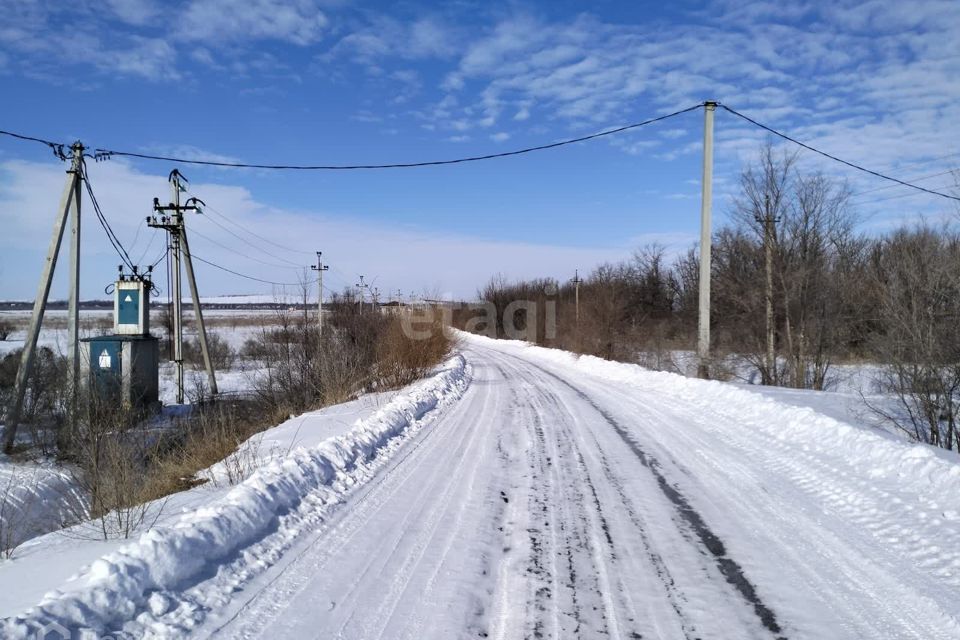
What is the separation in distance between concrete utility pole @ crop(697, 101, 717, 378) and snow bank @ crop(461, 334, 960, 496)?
1307 millimetres

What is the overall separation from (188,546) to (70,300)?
593 inches

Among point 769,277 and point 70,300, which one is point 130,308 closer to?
point 70,300

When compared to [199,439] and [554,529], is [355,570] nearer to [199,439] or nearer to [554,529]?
[554,529]

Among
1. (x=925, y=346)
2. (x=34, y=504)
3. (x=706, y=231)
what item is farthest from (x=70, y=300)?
(x=925, y=346)

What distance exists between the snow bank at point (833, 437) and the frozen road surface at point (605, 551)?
4 cm

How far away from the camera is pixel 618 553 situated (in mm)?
4828

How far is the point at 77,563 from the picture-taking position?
434cm

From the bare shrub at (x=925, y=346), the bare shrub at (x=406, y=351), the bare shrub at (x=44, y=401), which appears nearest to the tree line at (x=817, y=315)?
the bare shrub at (x=925, y=346)

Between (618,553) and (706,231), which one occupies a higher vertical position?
(706,231)

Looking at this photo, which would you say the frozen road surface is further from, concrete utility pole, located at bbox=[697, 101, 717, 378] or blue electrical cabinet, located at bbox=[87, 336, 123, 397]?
blue electrical cabinet, located at bbox=[87, 336, 123, 397]

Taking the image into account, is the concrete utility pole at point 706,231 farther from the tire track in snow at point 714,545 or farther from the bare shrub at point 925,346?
the tire track in snow at point 714,545

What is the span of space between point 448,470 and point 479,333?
6572 centimetres

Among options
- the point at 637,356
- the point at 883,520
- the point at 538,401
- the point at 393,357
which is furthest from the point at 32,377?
the point at 637,356

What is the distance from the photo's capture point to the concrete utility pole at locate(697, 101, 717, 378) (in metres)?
17.0
